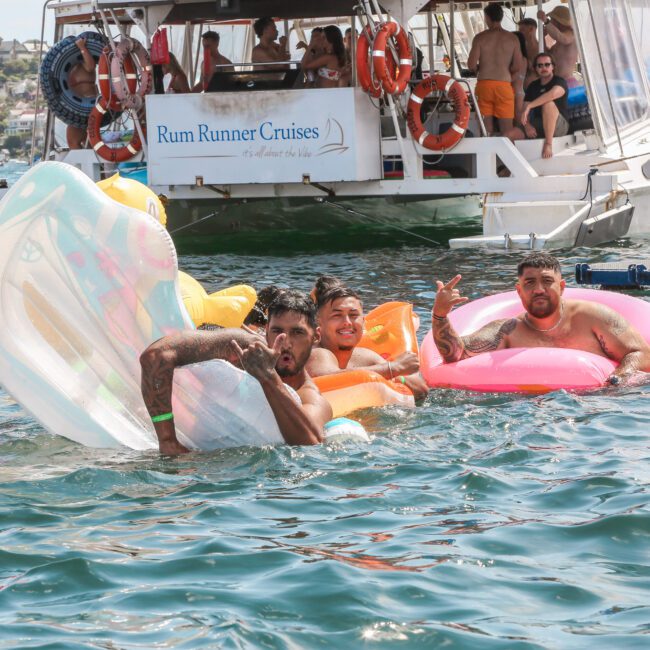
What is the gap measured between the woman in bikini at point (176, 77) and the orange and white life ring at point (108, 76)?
0.40 meters

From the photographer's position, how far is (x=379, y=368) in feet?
24.6

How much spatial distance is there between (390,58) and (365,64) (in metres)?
0.33

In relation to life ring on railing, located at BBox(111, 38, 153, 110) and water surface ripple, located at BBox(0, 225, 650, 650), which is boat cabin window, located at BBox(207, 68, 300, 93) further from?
water surface ripple, located at BBox(0, 225, 650, 650)

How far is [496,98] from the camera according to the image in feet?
46.8

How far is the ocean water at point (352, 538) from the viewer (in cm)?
399

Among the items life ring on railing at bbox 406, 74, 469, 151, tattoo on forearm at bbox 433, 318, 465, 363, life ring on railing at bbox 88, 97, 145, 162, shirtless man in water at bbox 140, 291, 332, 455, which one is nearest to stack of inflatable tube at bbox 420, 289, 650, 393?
tattoo on forearm at bbox 433, 318, 465, 363

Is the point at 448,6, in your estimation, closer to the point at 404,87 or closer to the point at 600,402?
the point at 404,87

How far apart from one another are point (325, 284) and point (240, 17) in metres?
7.69

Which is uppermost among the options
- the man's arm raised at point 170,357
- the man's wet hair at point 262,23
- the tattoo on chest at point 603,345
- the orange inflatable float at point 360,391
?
the man's wet hair at point 262,23

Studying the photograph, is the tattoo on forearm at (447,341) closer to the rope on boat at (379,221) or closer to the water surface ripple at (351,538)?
the water surface ripple at (351,538)

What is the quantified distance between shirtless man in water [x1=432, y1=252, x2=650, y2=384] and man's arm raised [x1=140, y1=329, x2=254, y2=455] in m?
2.13

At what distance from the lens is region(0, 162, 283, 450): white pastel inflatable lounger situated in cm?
589

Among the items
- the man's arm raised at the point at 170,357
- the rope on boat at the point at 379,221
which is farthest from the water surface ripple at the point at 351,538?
the rope on boat at the point at 379,221

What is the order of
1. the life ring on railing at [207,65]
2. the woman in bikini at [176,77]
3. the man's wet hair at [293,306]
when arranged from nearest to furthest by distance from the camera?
the man's wet hair at [293,306] → the woman in bikini at [176,77] → the life ring on railing at [207,65]
